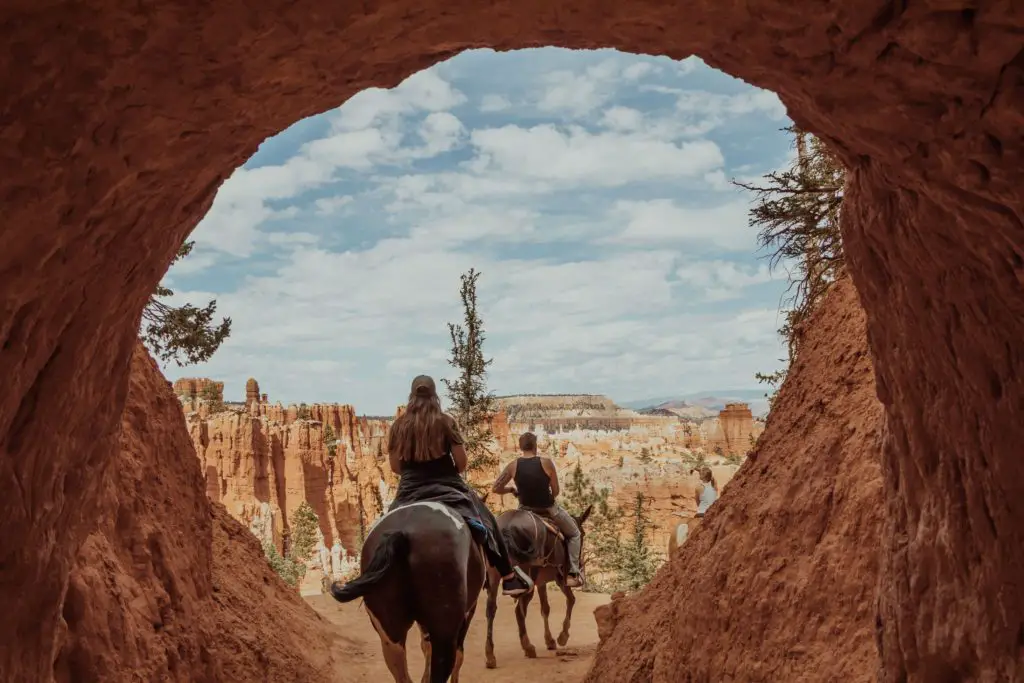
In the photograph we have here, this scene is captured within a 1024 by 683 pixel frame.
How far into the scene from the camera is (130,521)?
6070 mm

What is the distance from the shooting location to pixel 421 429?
278 inches

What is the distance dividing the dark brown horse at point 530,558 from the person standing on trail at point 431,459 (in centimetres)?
258

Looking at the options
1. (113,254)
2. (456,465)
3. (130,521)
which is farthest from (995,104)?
(130,521)

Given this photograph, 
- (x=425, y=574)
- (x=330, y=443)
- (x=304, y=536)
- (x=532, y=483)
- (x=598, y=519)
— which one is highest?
(x=532, y=483)

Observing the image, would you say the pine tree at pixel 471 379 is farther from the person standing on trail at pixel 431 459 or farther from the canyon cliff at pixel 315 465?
the canyon cliff at pixel 315 465

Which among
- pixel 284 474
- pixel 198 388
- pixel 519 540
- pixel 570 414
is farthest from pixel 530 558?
pixel 570 414

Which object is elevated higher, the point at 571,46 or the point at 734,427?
the point at 571,46

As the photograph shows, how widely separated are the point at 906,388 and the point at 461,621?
412cm

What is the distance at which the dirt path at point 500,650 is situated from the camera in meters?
9.65

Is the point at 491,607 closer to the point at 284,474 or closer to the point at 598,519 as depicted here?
the point at 598,519

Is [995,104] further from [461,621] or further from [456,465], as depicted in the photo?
[456,465]

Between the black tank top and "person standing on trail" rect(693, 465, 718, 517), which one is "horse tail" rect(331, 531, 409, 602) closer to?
the black tank top

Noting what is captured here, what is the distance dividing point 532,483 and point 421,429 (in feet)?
13.8

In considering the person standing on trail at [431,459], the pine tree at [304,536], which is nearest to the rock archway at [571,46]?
the person standing on trail at [431,459]
